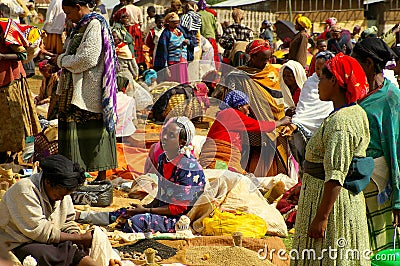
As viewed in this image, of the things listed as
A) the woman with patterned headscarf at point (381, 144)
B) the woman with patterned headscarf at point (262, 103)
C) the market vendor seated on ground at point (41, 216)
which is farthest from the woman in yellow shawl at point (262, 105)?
the market vendor seated on ground at point (41, 216)

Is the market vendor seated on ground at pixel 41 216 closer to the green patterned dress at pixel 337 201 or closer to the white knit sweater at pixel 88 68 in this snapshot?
the green patterned dress at pixel 337 201

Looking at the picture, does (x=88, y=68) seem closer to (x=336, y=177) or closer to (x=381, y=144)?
(x=381, y=144)

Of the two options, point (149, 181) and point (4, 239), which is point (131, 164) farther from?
point (4, 239)

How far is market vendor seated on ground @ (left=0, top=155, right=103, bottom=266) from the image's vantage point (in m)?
4.20

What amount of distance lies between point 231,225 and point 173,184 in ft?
1.89

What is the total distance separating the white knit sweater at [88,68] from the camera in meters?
6.46

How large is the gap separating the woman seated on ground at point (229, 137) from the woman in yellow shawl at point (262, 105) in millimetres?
117

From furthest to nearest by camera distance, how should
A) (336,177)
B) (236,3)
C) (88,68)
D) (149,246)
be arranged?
(236,3)
(88,68)
(149,246)
(336,177)

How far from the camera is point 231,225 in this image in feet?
19.4

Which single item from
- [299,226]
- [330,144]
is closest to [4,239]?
[299,226]

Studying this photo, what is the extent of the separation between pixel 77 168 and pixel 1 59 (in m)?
3.61

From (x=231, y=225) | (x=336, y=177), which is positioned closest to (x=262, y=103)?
(x=231, y=225)

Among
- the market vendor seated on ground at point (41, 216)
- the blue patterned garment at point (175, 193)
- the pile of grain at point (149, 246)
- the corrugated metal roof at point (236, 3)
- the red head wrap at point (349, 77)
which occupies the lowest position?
the pile of grain at point (149, 246)

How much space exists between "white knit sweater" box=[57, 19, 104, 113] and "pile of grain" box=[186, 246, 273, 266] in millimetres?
1861
